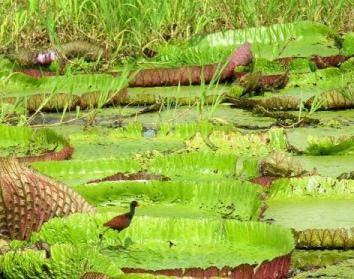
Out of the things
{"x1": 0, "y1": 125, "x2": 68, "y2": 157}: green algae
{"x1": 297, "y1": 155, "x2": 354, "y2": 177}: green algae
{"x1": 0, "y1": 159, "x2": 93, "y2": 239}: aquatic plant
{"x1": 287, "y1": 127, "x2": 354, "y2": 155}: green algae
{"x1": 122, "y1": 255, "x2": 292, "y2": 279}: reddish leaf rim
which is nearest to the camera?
{"x1": 122, "y1": 255, "x2": 292, "y2": 279}: reddish leaf rim

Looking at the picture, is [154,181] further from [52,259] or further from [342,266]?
[52,259]

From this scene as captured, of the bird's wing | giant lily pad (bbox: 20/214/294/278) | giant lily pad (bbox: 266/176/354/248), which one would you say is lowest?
giant lily pad (bbox: 266/176/354/248)

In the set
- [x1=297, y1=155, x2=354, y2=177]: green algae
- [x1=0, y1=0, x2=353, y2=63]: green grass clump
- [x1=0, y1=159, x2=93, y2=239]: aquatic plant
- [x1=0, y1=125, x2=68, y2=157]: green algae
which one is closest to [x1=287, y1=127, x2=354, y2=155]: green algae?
[x1=297, y1=155, x2=354, y2=177]: green algae

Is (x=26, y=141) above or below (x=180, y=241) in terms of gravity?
below

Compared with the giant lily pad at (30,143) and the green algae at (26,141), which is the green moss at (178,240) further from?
the green algae at (26,141)

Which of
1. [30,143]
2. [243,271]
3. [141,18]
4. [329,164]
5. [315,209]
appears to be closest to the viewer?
[243,271]

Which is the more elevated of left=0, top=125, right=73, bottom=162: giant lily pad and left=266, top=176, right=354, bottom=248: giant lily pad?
left=266, top=176, right=354, bottom=248: giant lily pad

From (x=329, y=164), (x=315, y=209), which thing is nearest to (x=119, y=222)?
(x=315, y=209)

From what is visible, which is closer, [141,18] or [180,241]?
[180,241]

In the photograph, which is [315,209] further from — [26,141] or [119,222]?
[26,141]

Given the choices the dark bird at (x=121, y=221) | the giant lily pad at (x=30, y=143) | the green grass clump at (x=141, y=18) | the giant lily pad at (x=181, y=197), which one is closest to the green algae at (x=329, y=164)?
the giant lily pad at (x=181, y=197)

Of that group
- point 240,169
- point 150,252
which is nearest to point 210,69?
point 240,169

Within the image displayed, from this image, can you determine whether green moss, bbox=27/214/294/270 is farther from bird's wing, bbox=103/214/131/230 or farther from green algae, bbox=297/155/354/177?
green algae, bbox=297/155/354/177

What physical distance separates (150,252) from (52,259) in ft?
1.53
